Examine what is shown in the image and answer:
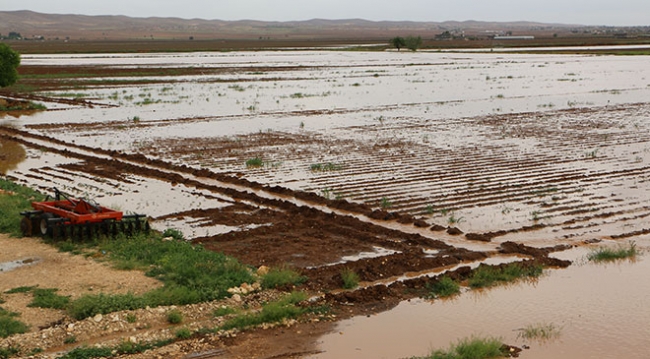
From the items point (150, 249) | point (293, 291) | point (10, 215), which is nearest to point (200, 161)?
point (10, 215)

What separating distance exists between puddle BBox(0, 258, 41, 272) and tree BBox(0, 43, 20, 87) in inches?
1111

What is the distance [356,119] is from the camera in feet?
101

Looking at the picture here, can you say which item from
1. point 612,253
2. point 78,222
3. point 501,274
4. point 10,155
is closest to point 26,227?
point 78,222

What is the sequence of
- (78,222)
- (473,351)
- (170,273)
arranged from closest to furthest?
(473,351) → (170,273) → (78,222)

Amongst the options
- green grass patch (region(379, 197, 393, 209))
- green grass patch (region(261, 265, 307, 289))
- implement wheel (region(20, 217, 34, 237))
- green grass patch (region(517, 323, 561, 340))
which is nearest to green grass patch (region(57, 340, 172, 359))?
green grass patch (region(261, 265, 307, 289))

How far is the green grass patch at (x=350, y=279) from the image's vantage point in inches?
440

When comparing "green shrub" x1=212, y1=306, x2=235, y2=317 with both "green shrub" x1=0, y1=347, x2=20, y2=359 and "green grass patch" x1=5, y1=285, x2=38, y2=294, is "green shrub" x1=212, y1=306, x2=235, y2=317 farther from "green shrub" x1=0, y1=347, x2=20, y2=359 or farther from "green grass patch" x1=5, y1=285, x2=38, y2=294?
"green grass patch" x1=5, y1=285, x2=38, y2=294

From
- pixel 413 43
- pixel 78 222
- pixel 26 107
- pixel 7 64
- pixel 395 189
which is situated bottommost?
pixel 26 107

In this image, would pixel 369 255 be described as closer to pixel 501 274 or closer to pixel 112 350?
pixel 501 274

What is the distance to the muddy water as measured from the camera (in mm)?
9328

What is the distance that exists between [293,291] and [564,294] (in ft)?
12.4

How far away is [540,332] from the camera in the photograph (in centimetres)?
980

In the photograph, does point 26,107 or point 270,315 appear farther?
point 26,107

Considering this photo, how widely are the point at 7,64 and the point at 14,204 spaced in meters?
25.0
